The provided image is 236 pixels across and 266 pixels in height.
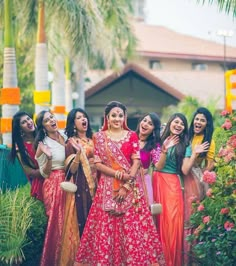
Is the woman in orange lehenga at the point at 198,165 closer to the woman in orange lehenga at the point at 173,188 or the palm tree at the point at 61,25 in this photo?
the woman in orange lehenga at the point at 173,188

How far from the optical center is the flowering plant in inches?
257

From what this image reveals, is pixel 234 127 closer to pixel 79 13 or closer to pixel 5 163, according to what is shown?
pixel 5 163

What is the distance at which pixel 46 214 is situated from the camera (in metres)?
7.88

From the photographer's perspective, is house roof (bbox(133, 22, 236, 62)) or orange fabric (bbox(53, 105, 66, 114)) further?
house roof (bbox(133, 22, 236, 62))

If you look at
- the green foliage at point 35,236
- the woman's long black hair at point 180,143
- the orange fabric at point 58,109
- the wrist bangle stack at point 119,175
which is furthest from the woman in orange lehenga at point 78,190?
the orange fabric at point 58,109

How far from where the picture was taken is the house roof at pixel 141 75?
93.9ft

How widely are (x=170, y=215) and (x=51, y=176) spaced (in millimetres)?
1361

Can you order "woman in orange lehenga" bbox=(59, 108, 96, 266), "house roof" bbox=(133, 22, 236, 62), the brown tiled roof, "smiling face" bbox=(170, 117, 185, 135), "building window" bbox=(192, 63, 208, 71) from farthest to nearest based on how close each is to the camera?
1. "building window" bbox=(192, 63, 208, 71)
2. "house roof" bbox=(133, 22, 236, 62)
3. the brown tiled roof
4. "smiling face" bbox=(170, 117, 185, 135)
5. "woman in orange lehenga" bbox=(59, 108, 96, 266)

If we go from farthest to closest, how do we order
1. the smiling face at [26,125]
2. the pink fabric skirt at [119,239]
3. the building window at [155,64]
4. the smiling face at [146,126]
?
the building window at [155,64]
the smiling face at [26,125]
the smiling face at [146,126]
the pink fabric skirt at [119,239]

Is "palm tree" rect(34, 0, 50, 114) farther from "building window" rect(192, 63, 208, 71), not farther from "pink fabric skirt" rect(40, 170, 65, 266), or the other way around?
"building window" rect(192, 63, 208, 71)

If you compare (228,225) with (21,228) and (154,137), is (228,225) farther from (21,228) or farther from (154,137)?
(21,228)

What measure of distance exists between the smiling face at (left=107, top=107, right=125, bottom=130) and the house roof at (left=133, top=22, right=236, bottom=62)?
87.7ft

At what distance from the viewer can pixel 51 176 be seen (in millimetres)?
7895

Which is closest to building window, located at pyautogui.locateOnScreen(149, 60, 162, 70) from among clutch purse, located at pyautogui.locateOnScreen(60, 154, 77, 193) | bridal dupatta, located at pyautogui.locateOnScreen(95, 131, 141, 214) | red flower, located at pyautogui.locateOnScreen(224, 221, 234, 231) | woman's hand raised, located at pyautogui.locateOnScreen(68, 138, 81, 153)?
woman's hand raised, located at pyautogui.locateOnScreen(68, 138, 81, 153)
